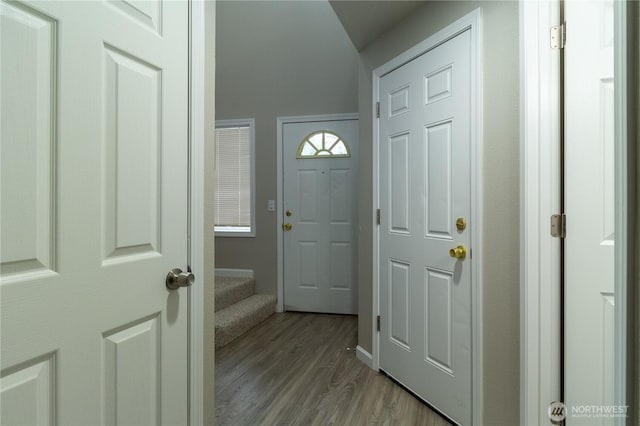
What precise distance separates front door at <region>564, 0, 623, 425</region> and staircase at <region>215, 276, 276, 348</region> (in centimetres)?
240

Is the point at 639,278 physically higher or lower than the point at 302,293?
higher

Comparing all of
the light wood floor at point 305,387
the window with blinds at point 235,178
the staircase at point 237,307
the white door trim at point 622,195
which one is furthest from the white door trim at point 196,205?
the window with blinds at point 235,178

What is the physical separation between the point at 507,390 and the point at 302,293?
8.28 feet

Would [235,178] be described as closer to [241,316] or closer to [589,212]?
[241,316]

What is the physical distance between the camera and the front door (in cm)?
134

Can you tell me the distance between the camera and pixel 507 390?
159cm

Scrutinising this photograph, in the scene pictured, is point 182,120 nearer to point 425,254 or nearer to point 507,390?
point 425,254

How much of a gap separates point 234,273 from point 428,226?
2629 millimetres

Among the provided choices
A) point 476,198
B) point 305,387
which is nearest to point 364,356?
point 305,387

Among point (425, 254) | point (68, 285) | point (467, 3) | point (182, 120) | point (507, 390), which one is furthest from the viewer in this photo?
point (425, 254)

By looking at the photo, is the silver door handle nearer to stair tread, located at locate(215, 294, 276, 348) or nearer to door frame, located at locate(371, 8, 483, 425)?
door frame, located at locate(371, 8, 483, 425)

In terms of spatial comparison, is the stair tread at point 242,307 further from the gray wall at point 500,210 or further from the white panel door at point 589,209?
the white panel door at point 589,209

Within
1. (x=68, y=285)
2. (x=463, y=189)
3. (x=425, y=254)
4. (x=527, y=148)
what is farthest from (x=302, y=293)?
(x=68, y=285)

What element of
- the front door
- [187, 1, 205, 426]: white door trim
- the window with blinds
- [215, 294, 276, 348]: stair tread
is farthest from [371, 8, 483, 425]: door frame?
the window with blinds
